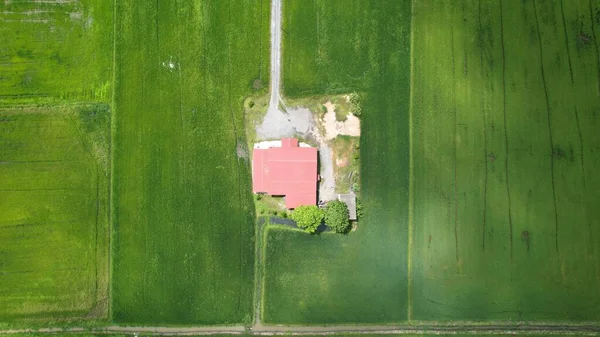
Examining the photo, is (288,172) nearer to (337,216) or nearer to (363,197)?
(337,216)

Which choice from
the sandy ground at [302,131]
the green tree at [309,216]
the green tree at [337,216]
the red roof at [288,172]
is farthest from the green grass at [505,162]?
the red roof at [288,172]

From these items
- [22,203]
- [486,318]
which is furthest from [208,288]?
[486,318]

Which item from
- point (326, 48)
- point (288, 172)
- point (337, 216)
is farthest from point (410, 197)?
point (326, 48)

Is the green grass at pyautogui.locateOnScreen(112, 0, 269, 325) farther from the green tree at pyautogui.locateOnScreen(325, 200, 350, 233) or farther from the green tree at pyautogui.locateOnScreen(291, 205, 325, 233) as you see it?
the green tree at pyautogui.locateOnScreen(325, 200, 350, 233)

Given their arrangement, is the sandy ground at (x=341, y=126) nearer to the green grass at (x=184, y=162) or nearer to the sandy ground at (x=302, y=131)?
the sandy ground at (x=302, y=131)

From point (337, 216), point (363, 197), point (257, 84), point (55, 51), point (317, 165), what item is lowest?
point (337, 216)

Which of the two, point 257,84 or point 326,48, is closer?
point 257,84

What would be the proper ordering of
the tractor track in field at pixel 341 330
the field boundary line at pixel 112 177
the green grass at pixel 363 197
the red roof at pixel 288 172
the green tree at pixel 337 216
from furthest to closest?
the field boundary line at pixel 112 177 < the green grass at pixel 363 197 < the tractor track in field at pixel 341 330 < the red roof at pixel 288 172 < the green tree at pixel 337 216
